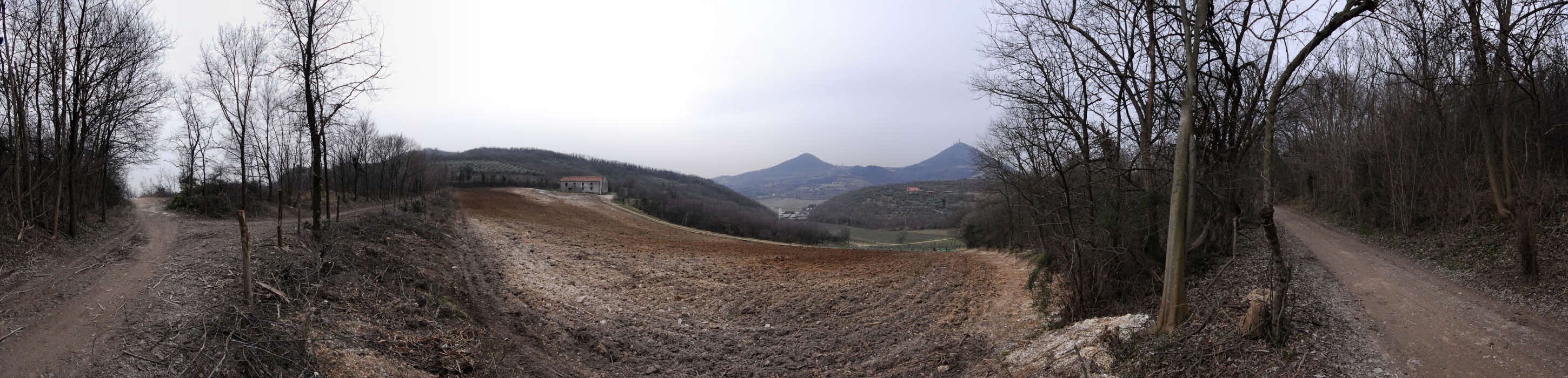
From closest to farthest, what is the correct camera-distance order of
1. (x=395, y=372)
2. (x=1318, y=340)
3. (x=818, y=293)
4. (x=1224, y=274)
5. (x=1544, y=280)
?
(x=1318, y=340)
(x=395, y=372)
(x=1544, y=280)
(x=1224, y=274)
(x=818, y=293)

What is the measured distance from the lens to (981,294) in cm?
1201

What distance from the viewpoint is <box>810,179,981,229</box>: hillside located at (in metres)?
74.1

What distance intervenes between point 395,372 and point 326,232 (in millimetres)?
6331

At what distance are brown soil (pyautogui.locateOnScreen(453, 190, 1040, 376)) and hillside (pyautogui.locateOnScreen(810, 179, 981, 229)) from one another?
46246 millimetres

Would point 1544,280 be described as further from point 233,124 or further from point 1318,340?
point 233,124

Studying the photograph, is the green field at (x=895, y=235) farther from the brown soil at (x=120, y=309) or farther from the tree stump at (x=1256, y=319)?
the tree stump at (x=1256, y=319)

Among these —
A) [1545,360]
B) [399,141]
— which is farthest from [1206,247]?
[399,141]

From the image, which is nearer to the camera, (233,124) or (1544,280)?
(1544,280)

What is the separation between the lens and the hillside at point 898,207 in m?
74.1

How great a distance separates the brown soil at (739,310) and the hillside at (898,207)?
46246mm

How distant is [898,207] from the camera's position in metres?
89.2

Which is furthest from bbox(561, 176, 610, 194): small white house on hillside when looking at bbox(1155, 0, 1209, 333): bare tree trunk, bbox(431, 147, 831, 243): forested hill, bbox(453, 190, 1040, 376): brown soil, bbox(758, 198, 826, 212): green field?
bbox(758, 198, 826, 212): green field

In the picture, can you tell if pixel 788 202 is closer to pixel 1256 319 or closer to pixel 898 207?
pixel 898 207

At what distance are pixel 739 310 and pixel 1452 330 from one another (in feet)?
31.6
